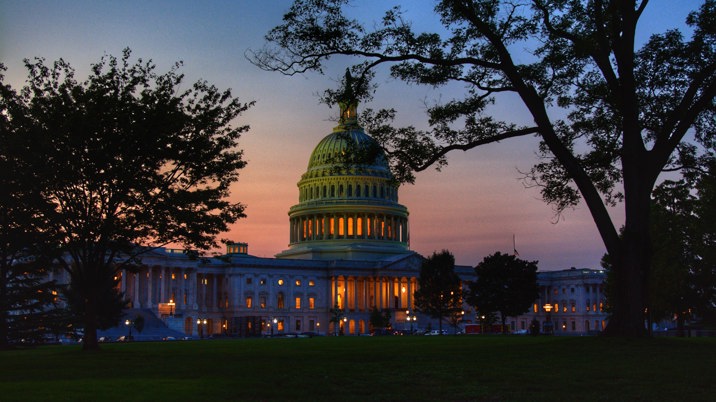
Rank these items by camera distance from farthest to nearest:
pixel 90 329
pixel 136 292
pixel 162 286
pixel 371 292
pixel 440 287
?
pixel 371 292
pixel 162 286
pixel 136 292
pixel 440 287
pixel 90 329

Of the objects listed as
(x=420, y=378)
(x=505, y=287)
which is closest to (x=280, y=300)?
(x=505, y=287)

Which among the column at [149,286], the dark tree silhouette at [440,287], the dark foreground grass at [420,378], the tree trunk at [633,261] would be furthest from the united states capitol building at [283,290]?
the dark foreground grass at [420,378]

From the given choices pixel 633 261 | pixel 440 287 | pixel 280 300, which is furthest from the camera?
pixel 280 300

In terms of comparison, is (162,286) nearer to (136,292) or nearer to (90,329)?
(136,292)

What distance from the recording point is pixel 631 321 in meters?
34.7

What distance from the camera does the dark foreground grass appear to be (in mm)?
20812

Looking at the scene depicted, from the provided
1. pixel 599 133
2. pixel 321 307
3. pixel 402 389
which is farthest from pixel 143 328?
pixel 402 389

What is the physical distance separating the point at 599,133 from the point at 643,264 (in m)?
8.13

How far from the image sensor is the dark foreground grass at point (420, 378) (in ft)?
68.3

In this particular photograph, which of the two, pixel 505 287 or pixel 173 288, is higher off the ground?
pixel 173 288

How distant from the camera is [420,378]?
24828mm

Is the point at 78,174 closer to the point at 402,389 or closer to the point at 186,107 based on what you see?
the point at 186,107

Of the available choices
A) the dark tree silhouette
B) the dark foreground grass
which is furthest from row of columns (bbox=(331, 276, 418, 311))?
the dark foreground grass

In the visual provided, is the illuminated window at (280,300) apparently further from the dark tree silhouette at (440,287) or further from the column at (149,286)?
the dark tree silhouette at (440,287)
